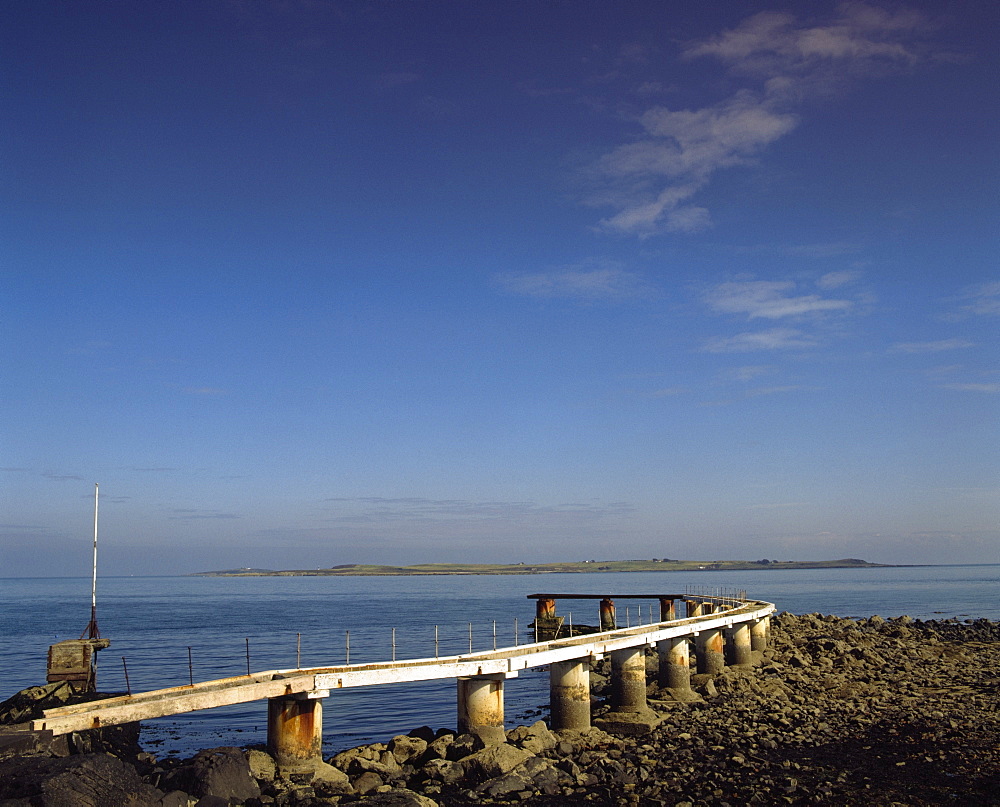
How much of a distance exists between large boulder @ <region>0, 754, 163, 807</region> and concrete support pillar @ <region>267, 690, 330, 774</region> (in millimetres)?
3874

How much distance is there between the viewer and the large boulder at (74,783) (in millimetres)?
12758

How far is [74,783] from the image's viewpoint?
13.0 metres

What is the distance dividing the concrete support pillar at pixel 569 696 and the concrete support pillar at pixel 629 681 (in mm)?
2391

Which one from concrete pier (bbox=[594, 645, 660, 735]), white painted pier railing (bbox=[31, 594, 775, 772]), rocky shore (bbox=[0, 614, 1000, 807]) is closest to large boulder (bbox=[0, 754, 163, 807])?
rocky shore (bbox=[0, 614, 1000, 807])

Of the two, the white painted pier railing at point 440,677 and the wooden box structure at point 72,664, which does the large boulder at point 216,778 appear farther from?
the wooden box structure at point 72,664

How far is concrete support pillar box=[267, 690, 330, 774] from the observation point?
17.6 m

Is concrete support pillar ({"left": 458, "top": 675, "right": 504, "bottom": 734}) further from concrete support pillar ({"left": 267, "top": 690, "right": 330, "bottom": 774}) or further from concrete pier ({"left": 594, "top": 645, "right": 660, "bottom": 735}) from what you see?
concrete pier ({"left": 594, "top": 645, "right": 660, "bottom": 735})

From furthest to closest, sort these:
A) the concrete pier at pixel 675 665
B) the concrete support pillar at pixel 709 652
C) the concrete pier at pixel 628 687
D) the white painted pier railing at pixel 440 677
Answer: the concrete support pillar at pixel 709 652, the concrete pier at pixel 675 665, the concrete pier at pixel 628 687, the white painted pier railing at pixel 440 677

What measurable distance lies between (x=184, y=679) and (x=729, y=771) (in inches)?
1164

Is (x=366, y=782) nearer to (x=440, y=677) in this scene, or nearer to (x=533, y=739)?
(x=440, y=677)

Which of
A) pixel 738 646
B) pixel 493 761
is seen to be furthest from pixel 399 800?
pixel 738 646

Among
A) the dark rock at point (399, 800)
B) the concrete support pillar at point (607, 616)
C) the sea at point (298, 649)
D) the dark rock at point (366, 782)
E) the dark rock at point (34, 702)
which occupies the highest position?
the concrete support pillar at point (607, 616)

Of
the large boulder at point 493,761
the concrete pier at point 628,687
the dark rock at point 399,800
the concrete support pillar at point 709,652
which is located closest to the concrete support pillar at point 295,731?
the dark rock at point 399,800

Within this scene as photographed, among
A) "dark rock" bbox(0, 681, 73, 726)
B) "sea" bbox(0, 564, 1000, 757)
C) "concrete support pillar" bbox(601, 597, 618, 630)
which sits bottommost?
"sea" bbox(0, 564, 1000, 757)
